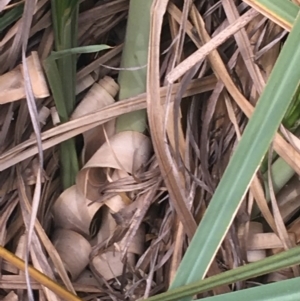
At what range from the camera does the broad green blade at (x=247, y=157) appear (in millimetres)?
289

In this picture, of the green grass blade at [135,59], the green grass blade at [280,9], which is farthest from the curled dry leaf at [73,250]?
the green grass blade at [280,9]

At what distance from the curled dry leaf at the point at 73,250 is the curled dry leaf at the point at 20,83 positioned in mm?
151

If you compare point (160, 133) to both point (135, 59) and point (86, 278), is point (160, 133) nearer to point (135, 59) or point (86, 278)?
point (135, 59)

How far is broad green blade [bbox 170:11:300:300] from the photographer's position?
0.29 m

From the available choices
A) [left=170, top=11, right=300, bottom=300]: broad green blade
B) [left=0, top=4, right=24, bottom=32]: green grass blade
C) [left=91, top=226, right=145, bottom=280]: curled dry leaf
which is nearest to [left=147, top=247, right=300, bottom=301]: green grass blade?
[left=170, top=11, right=300, bottom=300]: broad green blade

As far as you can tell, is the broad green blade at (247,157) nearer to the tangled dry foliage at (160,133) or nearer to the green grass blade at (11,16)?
the tangled dry foliage at (160,133)

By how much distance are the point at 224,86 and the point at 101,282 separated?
0.22 metres

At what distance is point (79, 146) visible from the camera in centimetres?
50

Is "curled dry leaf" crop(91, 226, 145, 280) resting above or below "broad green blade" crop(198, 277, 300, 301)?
above

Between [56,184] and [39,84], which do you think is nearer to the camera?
[39,84]

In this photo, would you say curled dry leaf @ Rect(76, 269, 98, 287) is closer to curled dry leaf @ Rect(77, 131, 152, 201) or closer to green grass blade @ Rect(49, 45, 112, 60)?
curled dry leaf @ Rect(77, 131, 152, 201)

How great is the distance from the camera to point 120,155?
453mm

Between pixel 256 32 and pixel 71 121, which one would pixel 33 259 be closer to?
pixel 71 121

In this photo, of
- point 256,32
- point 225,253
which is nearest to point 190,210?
point 225,253
